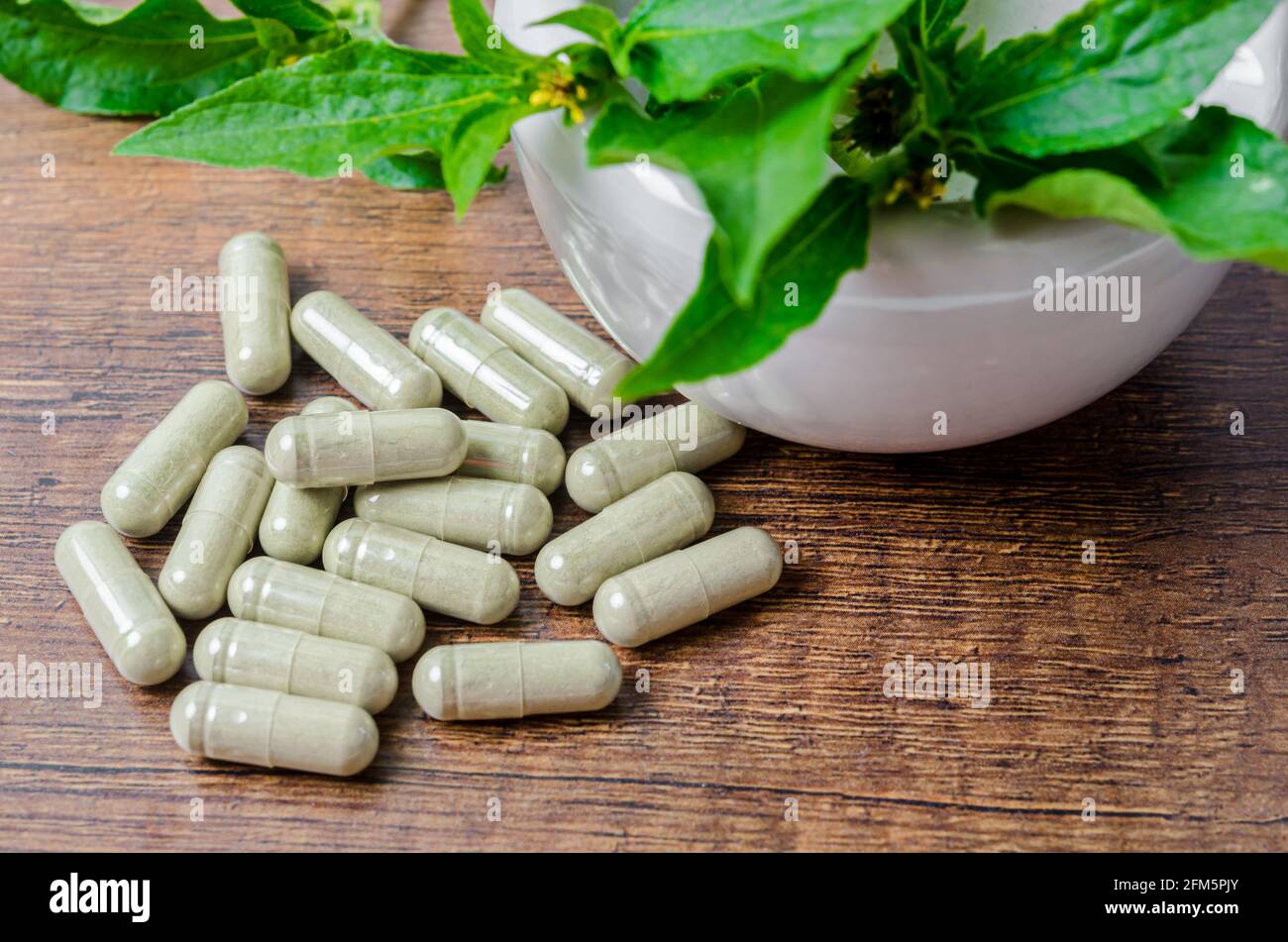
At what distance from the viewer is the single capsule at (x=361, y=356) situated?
1138 mm

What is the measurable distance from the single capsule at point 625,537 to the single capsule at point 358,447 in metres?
0.12

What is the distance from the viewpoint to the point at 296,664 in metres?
0.99

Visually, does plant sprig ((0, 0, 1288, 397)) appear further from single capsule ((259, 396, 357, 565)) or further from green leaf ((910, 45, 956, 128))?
single capsule ((259, 396, 357, 565))

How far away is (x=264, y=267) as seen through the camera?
1.23 m

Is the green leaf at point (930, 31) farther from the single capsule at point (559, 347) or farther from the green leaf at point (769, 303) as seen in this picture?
the single capsule at point (559, 347)

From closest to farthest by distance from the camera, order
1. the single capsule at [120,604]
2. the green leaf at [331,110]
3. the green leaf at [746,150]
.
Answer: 1. the green leaf at [746,150]
2. the green leaf at [331,110]
3. the single capsule at [120,604]

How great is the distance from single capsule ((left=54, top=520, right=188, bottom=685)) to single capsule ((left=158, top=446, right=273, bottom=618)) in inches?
0.8

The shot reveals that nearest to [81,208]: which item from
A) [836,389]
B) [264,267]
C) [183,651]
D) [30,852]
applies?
[264,267]

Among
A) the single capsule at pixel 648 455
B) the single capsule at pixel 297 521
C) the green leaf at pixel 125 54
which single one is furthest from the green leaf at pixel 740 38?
the green leaf at pixel 125 54

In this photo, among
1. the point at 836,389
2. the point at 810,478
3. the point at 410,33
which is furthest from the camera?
the point at 410,33

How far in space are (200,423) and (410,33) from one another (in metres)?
0.58

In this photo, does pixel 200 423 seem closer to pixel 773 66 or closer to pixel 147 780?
pixel 147 780

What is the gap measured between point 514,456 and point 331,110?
1.10 feet

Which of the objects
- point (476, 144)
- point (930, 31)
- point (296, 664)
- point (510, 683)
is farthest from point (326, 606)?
point (930, 31)
